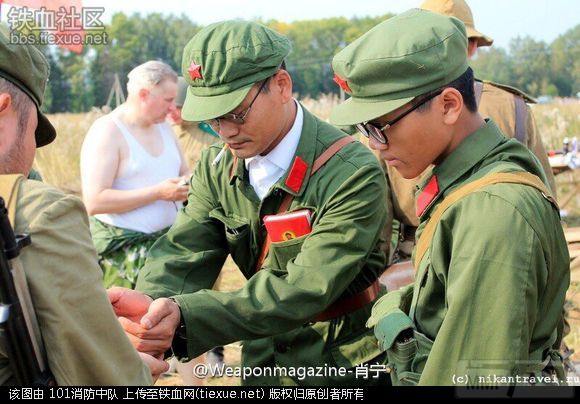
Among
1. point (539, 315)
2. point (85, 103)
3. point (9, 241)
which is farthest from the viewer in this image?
point (85, 103)

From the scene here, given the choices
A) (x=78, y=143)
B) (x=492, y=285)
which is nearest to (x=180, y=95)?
(x=492, y=285)

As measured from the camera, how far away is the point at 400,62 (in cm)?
263

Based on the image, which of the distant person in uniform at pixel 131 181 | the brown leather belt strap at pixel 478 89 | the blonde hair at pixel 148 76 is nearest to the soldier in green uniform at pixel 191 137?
the blonde hair at pixel 148 76

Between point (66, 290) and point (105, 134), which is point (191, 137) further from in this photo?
point (66, 290)

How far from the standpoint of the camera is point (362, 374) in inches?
136

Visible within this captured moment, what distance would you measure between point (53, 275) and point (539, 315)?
1.46 metres

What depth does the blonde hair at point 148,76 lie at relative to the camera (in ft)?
20.9

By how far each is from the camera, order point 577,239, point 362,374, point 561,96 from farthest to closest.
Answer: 1. point 561,96
2. point 577,239
3. point 362,374

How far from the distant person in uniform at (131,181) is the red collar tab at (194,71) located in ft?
8.87

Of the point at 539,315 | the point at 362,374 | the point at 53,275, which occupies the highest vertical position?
the point at 53,275

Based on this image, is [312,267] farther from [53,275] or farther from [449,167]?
[53,275]

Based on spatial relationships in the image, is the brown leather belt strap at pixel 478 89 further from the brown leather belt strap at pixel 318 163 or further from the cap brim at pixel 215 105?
the cap brim at pixel 215 105

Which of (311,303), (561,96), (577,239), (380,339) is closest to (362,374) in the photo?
(311,303)

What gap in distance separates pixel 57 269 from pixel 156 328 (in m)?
1.05
